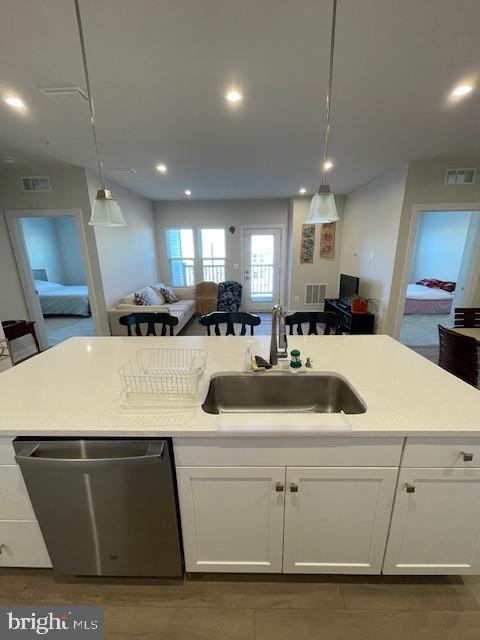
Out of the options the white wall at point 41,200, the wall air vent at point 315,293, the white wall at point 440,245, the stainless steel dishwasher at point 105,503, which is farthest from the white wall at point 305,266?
the stainless steel dishwasher at point 105,503

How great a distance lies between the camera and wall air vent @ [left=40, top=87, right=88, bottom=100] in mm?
1786

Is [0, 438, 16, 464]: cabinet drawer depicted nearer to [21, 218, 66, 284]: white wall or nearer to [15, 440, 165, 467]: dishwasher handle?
[15, 440, 165, 467]: dishwasher handle

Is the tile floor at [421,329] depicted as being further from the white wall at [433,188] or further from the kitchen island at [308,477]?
the kitchen island at [308,477]

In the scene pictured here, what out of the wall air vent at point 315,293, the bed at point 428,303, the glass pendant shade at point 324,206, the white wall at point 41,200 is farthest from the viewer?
the wall air vent at point 315,293

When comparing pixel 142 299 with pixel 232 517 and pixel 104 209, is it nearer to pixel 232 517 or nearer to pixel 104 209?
pixel 104 209

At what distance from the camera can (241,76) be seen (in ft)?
5.63

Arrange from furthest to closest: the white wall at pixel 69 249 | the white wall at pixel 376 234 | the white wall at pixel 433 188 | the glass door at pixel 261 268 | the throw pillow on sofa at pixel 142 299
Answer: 1. the white wall at pixel 69 249
2. the glass door at pixel 261 268
3. the throw pillow on sofa at pixel 142 299
4. the white wall at pixel 376 234
5. the white wall at pixel 433 188

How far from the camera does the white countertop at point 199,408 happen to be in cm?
94

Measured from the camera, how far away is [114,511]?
1.06 metres

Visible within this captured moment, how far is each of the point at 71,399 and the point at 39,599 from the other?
3.21 feet

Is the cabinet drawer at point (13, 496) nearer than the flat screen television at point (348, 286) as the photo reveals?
Yes

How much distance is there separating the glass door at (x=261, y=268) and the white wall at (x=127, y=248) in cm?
230

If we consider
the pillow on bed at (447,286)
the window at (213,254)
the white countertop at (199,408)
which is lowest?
the pillow on bed at (447,286)

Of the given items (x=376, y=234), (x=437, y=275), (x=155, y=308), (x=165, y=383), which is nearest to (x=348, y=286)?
(x=376, y=234)
